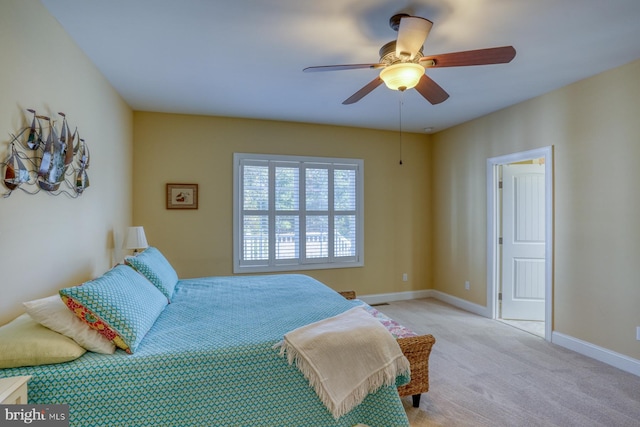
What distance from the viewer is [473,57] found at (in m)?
1.97

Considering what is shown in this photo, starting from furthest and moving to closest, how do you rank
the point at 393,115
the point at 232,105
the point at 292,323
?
the point at 393,115, the point at 232,105, the point at 292,323

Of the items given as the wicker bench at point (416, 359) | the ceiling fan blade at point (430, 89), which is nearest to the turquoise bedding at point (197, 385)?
the wicker bench at point (416, 359)

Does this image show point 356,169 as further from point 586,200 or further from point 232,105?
point 586,200

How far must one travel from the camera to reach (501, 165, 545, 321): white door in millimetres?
4199

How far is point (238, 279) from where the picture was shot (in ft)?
11.0

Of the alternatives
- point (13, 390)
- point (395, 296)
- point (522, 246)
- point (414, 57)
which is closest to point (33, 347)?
point (13, 390)

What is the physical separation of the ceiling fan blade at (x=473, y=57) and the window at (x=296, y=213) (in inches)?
110

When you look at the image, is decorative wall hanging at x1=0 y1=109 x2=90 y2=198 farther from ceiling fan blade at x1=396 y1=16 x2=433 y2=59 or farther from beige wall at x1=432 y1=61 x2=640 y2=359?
beige wall at x1=432 y1=61 x2=640 y2=359

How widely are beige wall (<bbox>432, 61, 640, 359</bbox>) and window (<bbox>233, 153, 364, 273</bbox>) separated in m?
2.07

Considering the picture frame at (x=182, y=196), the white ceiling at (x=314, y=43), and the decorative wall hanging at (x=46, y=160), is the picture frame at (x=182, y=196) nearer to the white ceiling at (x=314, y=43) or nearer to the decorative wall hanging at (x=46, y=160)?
the white ceiling at (x=314, y=43)

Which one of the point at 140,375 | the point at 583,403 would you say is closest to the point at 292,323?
the point at 140,375

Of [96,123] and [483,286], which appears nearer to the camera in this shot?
[96,123]

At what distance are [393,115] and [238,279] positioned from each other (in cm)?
282

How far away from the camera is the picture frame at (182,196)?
4.18 meters
